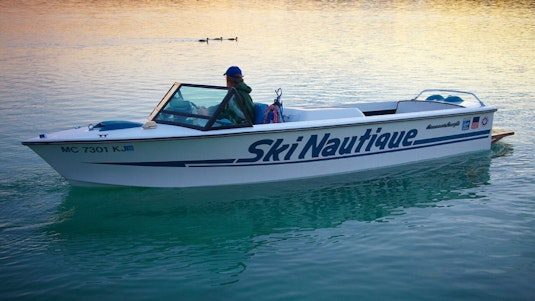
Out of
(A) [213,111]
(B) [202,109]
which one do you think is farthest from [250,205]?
(B) [202,109]

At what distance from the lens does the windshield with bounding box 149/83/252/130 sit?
365 inches

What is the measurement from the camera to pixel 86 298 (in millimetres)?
6430

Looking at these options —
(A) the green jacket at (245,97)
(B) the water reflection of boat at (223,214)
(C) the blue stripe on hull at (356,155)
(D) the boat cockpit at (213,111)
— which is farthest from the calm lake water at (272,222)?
(A) the green jacket at (245,97)

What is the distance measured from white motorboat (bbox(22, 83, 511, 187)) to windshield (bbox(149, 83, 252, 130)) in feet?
0.05

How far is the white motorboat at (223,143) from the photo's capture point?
8.93m

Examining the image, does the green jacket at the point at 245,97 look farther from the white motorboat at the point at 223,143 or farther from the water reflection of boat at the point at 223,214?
the water reflection of boat at the point at 223,214

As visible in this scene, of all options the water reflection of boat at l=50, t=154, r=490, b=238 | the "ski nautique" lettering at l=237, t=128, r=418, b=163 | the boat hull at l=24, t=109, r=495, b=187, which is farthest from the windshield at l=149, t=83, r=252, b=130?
the water reflection of boat at l=50, t=154, r=490, b=238

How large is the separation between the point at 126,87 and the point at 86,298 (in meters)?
13.2

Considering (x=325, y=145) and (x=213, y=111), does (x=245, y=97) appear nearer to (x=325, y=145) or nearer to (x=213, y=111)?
(x=213, y=111)

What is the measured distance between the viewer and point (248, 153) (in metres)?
9.54

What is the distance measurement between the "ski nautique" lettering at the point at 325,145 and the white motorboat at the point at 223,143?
0.7 inches

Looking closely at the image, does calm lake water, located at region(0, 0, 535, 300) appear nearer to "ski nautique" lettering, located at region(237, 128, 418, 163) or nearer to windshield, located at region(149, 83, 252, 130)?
"ski nautique" lettering, located at region(237, 128, 418, 163)

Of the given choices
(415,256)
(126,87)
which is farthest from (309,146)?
(126,87)

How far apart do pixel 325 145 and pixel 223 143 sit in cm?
176
